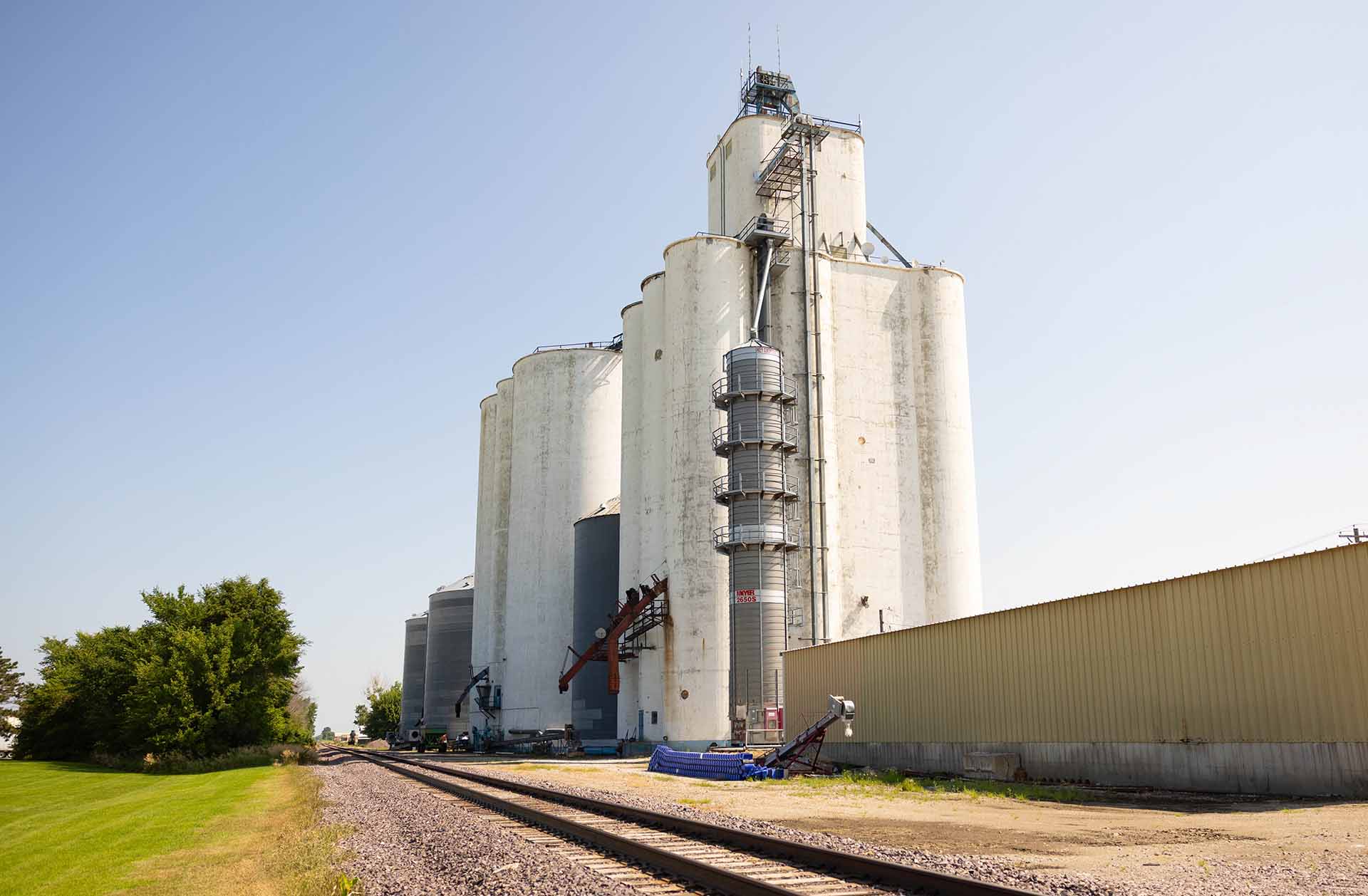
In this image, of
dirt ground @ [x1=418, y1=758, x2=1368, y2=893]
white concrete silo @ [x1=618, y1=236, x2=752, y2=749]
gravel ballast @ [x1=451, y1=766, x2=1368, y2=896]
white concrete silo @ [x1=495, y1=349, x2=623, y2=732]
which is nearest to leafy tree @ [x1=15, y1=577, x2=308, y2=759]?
white concrete silo @ [x1=495, y1=349, x2=623, y2=732]

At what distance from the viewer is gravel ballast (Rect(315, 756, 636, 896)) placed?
9.74 meters

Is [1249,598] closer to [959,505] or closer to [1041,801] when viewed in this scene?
[1041,801]

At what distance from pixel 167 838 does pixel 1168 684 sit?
57.7 feet

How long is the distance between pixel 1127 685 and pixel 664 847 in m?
12.4

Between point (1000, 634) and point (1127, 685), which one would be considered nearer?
point (1127, 685)

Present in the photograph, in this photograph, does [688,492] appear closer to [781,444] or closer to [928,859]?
[781,444]

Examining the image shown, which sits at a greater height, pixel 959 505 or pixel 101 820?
pixel 959 505

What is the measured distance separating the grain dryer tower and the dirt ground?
17.4m

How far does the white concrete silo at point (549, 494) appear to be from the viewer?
196ft

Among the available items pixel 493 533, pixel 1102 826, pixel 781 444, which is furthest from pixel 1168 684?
pixel 493 533

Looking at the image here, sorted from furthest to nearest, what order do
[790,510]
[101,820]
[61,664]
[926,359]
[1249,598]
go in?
[61,664] < [926,359] < [790,510] < [101,820] < [1249,598]

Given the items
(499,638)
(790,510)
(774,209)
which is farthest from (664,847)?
(499,638)

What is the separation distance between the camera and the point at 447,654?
7438 centimetres

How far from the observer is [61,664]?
57875 millimetres
